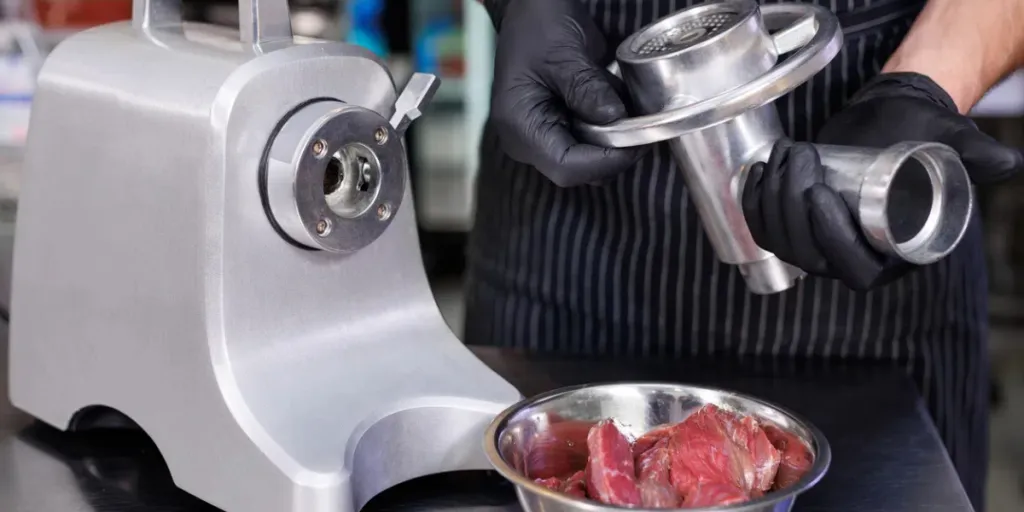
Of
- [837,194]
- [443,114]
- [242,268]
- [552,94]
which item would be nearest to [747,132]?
[837,194]

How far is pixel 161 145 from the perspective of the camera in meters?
0.76

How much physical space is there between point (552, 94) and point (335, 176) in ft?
0.74

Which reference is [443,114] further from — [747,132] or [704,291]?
[747,132]

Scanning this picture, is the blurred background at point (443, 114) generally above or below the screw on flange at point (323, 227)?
below

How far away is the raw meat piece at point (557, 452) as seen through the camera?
75 centimetres

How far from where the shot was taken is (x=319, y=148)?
739mm

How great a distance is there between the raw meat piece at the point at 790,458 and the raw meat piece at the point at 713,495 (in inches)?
1.9

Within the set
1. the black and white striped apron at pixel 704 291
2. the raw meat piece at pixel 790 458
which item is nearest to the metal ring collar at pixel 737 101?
the raw meat piece at pixel 790 458

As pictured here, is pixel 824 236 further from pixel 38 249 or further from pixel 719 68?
pixel 38 249

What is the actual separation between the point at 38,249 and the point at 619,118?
1.49ft

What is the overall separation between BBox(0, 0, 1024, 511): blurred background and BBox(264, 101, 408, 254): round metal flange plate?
182cm

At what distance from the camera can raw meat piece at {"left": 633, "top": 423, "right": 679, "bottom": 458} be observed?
0.74 meters

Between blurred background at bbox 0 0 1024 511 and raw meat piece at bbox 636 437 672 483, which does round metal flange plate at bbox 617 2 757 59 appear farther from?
blurred background at bbox 0 0 1024 511

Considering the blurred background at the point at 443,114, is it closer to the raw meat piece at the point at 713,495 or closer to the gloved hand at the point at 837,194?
the gloved hand at the point at 837,194
